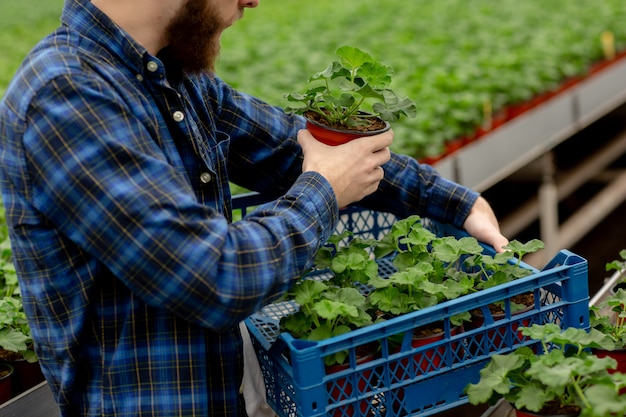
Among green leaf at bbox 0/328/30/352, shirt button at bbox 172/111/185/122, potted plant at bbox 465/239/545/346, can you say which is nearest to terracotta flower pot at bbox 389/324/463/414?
potted plant at bbox 465/239/545/346

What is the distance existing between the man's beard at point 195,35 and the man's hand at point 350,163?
27 centimetres

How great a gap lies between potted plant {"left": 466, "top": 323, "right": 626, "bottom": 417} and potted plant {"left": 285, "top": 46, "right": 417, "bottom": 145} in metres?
0.50

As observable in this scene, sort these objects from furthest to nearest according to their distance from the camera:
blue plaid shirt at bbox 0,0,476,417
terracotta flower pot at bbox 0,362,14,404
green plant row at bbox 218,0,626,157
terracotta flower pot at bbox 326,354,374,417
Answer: green plant row at bbox 218,0,626,157, terracotta flower pot at bbox 0,362,14,404, terracotta flower pot at bbox 326,354,374,417, blue plaid shirt at bbox 0,0,476,417

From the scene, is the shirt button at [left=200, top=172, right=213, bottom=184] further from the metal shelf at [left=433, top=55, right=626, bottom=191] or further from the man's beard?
the metal shelf at [left=433, top=55, right=626, bottom=191]

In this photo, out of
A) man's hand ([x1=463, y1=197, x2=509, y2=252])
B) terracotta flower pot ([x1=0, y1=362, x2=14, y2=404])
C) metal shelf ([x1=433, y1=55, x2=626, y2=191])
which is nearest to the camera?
man's hand ([x1=463, y1=197, x2=509, y2=252])

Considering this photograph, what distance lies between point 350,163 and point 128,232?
47 cm

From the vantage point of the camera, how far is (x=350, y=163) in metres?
1.53

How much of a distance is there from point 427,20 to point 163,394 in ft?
19.2

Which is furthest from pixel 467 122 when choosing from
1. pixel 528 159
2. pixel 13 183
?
pixel 13 183

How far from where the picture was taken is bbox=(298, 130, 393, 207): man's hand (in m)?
1.50

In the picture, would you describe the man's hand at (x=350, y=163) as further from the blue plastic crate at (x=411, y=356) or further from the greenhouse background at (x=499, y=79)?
the greenhouse background at (x=499, y=79)

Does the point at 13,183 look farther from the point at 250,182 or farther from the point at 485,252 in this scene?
the point at 485,252

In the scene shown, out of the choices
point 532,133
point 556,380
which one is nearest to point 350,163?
point 556,380

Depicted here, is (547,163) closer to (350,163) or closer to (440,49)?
(350,163)
